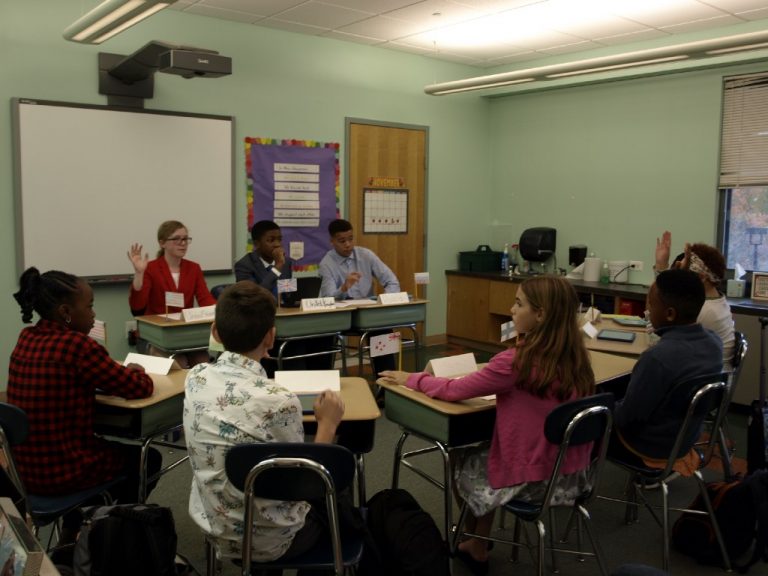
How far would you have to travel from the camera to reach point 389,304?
15.7 ft

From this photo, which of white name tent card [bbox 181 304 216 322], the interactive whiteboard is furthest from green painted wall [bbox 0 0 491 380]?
white name tent card [bbox 181 304 216 322]

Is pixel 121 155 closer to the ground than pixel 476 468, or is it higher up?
higher up

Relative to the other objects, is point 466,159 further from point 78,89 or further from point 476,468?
point 476,468

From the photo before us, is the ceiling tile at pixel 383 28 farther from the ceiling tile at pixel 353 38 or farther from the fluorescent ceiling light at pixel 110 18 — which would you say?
the fluorescent ceiling light at pixel 110 18

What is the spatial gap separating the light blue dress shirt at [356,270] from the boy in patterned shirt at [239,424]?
123 inches

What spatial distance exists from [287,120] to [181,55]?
163 centimetres

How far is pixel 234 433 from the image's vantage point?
1784 millimetres

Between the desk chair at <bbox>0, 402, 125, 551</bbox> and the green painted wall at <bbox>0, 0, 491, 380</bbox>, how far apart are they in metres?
2.75

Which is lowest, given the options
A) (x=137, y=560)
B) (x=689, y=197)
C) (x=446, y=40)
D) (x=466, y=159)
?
(x=137, y=560)

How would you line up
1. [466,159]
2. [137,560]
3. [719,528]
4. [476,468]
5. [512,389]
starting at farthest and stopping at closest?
[466,159] → [719,528] → [476,468] → [512,389] → [137,560]

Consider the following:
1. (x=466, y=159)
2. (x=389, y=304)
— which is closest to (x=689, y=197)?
(x=466, y=159)

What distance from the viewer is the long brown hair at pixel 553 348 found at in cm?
230

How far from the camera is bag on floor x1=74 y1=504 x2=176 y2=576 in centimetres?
186

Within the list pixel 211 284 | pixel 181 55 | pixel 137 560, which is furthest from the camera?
pixel 211 284
